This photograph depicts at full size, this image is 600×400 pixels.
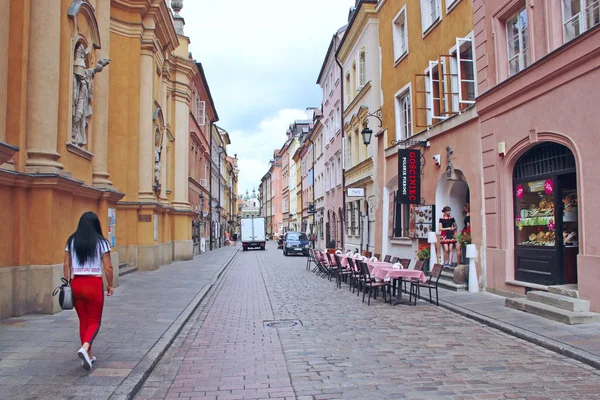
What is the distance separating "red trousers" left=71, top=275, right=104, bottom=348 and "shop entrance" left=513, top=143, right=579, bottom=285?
28.2ft

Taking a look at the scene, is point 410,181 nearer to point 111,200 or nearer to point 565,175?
point 565,175

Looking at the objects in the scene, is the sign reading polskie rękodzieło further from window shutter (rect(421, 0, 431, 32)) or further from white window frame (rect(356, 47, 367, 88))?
white window frame (rect(356, 47, 367, 88))

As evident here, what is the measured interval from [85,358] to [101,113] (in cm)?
893

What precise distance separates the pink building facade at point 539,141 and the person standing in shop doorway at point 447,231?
2.04 metres

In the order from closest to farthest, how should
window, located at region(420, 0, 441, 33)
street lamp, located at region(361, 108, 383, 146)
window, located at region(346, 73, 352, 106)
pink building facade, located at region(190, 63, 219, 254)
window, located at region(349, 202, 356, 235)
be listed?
window, located at region(420, 0, 441, 33) → street lamp, located at region(361, 108, 383, 146) → window, located at region(349, 202, 356, 235) → window, located at region(346, 73, 352, 106) → pink building facade, located at region(190, 63, 219, 254)

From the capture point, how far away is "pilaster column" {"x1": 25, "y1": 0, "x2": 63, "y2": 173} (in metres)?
9.39

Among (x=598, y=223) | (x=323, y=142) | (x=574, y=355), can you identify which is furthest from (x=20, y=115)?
(x=323, y=142)

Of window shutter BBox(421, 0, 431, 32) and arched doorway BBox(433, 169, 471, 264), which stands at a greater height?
window shutter BBox(421, 0, 431, 32)

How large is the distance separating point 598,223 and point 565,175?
6.19ft

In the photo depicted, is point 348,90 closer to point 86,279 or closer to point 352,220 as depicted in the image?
point 352,220

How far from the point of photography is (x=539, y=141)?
10438 millimetres

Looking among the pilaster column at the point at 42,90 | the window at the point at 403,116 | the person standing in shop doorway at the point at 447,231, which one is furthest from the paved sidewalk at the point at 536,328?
the window at the point at 403,116

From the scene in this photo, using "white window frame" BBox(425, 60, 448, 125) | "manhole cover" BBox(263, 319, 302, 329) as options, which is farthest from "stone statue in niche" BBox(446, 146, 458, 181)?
"manhole cover" BBox(263, 319, 302, 329)

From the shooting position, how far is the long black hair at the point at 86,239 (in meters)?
5.89
